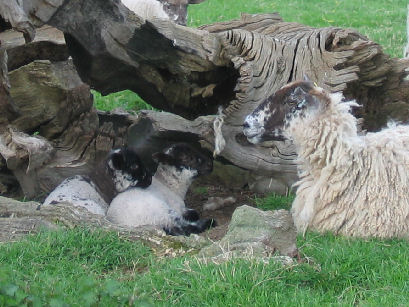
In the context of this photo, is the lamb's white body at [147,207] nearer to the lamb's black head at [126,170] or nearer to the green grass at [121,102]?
the lamb's black head at [126,170]

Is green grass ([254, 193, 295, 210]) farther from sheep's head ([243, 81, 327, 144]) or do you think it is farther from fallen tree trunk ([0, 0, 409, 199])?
sheep's head ([243, 81, 327, 144])

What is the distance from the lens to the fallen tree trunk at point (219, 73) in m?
6.63

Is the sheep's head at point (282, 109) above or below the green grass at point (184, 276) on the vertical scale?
above

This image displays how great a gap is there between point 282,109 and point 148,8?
6.21 m

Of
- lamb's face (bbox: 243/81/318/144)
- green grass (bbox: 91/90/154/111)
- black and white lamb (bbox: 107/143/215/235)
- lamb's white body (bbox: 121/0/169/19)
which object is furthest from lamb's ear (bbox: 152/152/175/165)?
lamb's white body (bbox: 121/0/169/19)

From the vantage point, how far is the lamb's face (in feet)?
19.6

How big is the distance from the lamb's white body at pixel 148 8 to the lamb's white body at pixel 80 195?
514cm

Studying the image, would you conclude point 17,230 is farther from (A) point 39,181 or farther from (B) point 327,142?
(B) point 327,142

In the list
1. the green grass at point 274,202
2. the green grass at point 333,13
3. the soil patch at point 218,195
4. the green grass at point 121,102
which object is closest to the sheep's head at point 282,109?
the green grass at point 274,202

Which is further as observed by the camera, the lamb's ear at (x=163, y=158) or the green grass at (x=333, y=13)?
the green grass at (x=333, y=13)

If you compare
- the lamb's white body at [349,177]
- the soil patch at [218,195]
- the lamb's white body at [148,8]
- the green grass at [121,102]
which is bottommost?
the soil patch at [218,195]

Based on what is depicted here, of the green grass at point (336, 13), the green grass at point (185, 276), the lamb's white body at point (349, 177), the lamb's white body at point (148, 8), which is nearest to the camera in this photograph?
the green grass at point (185, 276)

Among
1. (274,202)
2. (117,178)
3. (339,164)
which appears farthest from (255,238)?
(117,178)

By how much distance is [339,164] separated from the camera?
5863mm
